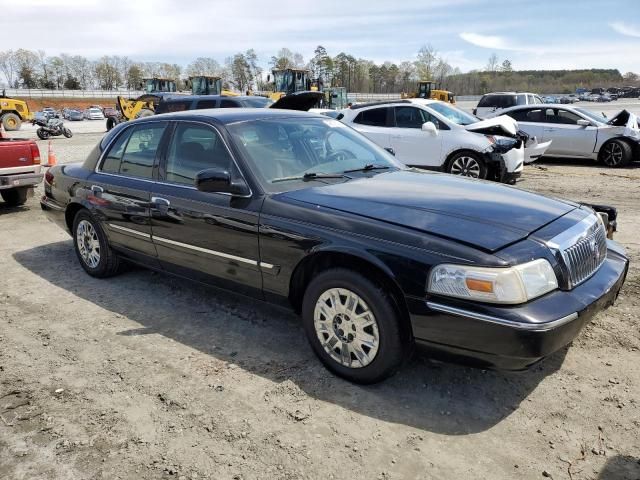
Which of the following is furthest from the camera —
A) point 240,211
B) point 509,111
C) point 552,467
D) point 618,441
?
point 509,111

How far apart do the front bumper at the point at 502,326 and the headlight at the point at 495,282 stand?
4 cm

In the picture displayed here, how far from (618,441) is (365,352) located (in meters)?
1.37

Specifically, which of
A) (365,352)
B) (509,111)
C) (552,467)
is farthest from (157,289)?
(509,111)

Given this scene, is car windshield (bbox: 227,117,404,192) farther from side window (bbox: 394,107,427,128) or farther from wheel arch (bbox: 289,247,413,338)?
side window (bbox: 394,107,427,128)

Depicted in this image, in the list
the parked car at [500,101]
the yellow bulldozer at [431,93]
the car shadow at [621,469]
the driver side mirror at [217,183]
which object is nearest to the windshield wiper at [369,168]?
the driver side mirror at [217,183]

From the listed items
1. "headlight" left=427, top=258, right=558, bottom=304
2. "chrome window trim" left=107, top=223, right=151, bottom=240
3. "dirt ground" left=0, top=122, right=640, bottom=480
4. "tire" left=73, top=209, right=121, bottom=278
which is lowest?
"dirt ground" left=0, top=122, right=640, bottom=480

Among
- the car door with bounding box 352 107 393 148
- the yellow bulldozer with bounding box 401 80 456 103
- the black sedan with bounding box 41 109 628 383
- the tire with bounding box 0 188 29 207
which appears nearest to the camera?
the black sedan with bounding box 41 109 628 383

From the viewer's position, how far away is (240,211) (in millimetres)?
3658

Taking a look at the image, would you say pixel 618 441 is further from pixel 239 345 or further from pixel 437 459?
pixel 239 345

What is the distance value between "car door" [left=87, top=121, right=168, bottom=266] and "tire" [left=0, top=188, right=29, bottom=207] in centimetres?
468

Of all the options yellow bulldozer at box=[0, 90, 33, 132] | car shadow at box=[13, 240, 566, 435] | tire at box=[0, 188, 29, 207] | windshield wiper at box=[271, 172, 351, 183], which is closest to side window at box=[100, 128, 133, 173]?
car shadow at box=[13, 240, 566, 435]

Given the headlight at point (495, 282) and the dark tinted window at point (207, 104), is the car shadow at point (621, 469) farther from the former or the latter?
the dark tinted window at point (207, 104)

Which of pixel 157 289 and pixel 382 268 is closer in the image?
pixel 382 268

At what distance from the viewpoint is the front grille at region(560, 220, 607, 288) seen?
2.95 meters
